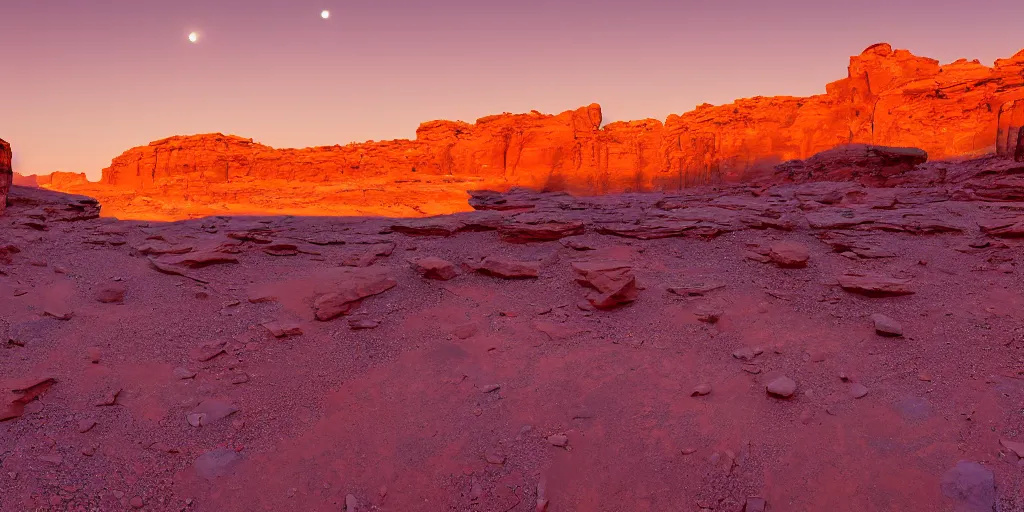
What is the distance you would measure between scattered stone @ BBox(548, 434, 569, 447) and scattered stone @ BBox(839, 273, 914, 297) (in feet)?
18.5

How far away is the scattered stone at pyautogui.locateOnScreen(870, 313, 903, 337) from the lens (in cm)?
643

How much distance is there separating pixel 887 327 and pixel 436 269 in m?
6.99

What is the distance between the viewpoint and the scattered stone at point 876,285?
7.45 metres

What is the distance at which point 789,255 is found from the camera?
8.84m

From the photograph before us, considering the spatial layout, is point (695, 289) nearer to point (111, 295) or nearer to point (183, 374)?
point (183, 374)

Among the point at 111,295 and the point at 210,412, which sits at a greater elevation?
the point at 111,295

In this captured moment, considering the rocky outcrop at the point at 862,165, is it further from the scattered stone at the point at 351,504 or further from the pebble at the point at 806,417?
the scattered stone at the point at 351,504

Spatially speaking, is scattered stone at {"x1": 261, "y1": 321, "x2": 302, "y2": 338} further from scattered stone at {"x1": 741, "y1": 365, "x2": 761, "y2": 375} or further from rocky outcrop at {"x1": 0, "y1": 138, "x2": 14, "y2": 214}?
rocky outcrop at {"x1": 0, "y1": 138, "x2": 14, "y2": 214}

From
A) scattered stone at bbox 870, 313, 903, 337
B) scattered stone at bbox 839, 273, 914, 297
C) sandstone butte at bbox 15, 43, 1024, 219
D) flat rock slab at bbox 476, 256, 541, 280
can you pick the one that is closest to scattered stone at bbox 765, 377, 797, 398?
scattered stone at bbox 870, 313, 903, 337

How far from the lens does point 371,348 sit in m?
6.95

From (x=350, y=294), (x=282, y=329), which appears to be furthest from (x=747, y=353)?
(x=282, y=329)

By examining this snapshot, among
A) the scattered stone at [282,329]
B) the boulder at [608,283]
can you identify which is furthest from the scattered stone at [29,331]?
the boulder at [608,283]

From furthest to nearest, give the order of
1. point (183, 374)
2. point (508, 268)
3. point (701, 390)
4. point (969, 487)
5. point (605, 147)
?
point (605, 147) → point (508, 268) → point (183, 374) → point (701, 390) → point (969, 487)

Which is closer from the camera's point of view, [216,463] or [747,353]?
[216,463]
